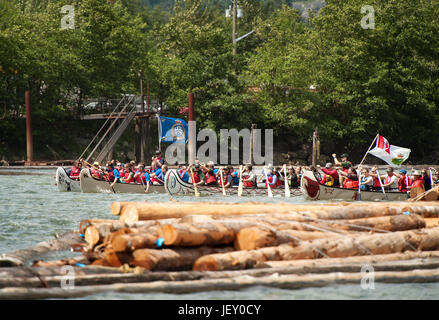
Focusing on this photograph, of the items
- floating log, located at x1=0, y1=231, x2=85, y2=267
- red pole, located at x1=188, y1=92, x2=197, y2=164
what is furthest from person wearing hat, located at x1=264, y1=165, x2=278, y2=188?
floating log, located at x1=0, y1=231, x2=85, y2=267

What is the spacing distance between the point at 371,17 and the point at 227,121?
14516 millimetres

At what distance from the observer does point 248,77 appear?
52406 millimetres

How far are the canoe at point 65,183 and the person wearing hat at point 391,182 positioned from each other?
1319cm

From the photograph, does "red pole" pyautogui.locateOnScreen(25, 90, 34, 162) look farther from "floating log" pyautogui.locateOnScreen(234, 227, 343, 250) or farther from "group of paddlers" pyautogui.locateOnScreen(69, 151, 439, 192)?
"floating log" pyautogui.locateOnScreen(234, 227, 343, 250)

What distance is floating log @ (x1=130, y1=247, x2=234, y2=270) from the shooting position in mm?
9352

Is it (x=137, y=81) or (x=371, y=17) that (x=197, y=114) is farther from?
(x=371, y=17)

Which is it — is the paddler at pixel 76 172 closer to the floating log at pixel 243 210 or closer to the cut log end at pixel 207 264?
the floating log at pixel 243 210

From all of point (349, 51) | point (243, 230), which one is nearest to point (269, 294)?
point (243, 230)

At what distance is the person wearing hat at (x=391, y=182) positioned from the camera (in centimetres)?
2503

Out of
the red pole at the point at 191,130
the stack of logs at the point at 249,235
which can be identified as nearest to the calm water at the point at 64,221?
the stack of logs at the point at 249,235

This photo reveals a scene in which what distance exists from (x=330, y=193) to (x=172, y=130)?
806 inches

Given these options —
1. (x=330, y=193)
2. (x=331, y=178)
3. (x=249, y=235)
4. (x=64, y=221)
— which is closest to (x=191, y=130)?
(x=331, y=178)

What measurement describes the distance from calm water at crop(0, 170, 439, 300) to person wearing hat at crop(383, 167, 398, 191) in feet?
11.4

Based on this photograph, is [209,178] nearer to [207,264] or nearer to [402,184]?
[402,184]
